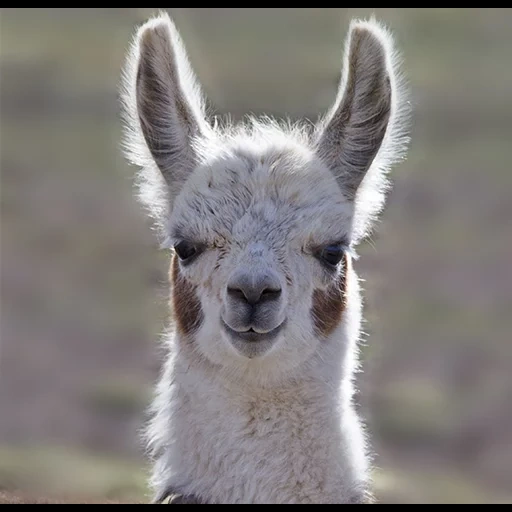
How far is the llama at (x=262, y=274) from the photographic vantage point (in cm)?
612

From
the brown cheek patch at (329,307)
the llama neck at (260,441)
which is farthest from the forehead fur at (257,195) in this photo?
the llama neck at (260,441)

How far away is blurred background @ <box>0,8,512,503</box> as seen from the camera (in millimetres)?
15703

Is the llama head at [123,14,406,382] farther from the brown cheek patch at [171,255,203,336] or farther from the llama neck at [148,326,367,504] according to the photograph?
the llama neck at [148,326,367,504]

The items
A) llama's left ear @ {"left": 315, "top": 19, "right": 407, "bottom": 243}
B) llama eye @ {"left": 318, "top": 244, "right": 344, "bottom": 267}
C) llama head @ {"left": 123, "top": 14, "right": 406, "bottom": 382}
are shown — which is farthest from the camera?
llama's left ear @ {"left": 315, "top": 19, "right": 407, "bottom": 243}

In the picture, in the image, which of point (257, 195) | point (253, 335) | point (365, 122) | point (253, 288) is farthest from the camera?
point (365, 122)

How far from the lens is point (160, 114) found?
6809 millimetres

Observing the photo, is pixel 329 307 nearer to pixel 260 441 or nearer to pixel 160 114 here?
pixel 260 441

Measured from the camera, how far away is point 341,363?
648 centimetres

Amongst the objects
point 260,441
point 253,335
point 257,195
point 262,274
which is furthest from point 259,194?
point 260,441

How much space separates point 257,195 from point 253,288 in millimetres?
612

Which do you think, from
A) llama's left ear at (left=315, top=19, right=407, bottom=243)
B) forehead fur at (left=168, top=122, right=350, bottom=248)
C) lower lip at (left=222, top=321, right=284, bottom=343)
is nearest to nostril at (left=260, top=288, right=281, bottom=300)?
lower lip at (left=222, top=321, right=284, bottom=343)

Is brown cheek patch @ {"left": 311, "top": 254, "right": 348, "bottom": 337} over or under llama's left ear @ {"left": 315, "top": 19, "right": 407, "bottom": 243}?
under

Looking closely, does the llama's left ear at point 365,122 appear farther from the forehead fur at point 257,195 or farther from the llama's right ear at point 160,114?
the llama's right ear at point 160,114

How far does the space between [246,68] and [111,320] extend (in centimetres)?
1867
